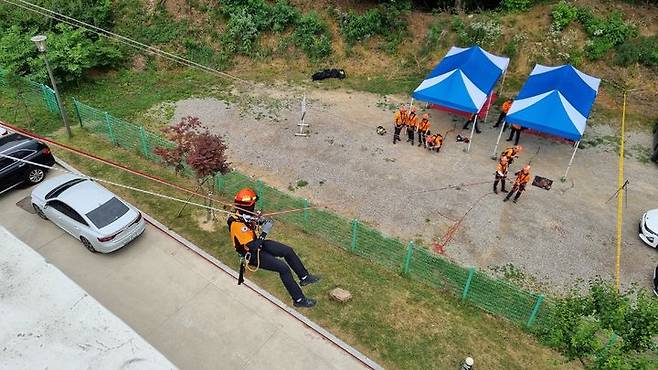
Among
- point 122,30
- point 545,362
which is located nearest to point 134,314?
point 545,362

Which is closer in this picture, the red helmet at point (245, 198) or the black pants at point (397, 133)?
the red helmet at point (245, 198)

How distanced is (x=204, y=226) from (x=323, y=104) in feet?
28.9

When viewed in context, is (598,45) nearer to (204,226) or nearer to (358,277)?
(358,277)

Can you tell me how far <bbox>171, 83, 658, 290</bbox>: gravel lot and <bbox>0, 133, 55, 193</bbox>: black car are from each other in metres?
5.43

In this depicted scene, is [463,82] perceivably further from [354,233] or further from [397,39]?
[354,233]

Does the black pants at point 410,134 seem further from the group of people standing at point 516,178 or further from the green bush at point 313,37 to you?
the green bush at point 313,37

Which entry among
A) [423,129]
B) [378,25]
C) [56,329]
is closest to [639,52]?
[423,129]

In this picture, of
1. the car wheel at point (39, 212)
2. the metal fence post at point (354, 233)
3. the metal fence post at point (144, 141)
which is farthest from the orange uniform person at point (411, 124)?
the car wheel at point (39, 212)

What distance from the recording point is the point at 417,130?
17.0m

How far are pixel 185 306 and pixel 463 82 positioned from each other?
1161cm

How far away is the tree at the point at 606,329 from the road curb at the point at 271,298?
12.4 ft

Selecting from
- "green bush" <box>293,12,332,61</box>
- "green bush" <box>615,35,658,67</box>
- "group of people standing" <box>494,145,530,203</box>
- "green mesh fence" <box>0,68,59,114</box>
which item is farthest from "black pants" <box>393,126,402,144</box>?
"green mesh fence" <box>0,68,59,114</box>

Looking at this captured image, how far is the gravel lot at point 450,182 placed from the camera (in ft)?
42.1

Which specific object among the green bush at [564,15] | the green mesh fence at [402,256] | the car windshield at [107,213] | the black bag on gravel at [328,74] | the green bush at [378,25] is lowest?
the green mesh fence at [402,256]
